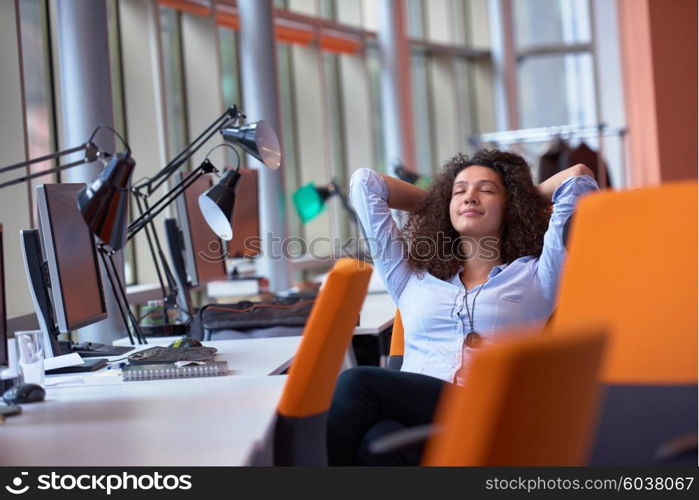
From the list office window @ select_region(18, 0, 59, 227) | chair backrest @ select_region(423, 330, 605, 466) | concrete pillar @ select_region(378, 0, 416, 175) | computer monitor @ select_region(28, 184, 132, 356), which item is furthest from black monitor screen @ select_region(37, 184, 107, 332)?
concrete pillar @ select_region(378, 0, 416, 175)

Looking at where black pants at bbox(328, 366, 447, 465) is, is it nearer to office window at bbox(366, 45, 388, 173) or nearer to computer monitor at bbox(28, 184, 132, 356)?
computer monitor at bbox(28, 184, 132, 356)

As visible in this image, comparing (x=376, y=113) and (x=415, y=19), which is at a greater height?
(x=415, y=19)

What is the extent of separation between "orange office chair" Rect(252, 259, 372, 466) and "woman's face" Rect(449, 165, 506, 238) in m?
0.86

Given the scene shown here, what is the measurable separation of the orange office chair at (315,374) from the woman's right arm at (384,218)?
87 cm

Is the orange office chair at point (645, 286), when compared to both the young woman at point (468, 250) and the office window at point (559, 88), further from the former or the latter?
the office window at point (559, 88)

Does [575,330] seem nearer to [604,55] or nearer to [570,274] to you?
[570,274]

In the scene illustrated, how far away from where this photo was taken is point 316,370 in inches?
71.1

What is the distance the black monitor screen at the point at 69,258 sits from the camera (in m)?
2.52

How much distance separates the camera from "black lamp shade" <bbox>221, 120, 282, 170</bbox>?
2.99m

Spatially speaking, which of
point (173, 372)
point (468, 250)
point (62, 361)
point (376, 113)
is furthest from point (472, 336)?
point (376, 113)

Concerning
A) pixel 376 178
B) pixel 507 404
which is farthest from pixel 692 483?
pixel 376 178

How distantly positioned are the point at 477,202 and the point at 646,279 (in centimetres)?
101

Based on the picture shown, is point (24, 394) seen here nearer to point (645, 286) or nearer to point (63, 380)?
point (63, 380)

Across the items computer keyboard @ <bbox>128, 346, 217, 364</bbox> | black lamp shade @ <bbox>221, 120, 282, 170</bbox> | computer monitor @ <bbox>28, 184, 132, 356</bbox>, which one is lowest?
computer keyboard @ <bbox>128, 346, 217, 364</bbox>
